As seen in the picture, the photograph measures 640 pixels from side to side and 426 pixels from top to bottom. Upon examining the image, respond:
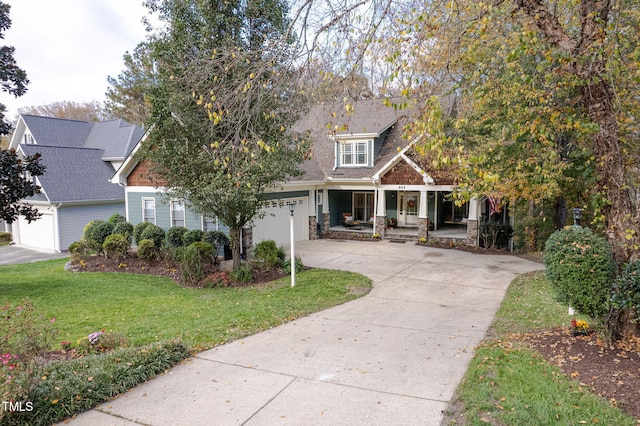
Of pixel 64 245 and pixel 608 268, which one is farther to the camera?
pixel 64 245

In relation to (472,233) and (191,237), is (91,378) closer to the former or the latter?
(191,237)

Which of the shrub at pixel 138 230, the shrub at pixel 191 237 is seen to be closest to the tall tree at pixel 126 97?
the shrub at pixel 138 230

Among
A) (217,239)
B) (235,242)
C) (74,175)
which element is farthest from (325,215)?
(74,175)

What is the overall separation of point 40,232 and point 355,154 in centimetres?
1588

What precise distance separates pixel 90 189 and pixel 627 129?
22.0m

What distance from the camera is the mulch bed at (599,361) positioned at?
14.7 feet

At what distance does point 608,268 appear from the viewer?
215 inches

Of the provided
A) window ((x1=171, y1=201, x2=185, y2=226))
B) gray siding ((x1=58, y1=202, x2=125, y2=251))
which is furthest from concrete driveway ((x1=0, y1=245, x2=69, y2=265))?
window ((x1=171, y1=201, x2=185, y2=226))

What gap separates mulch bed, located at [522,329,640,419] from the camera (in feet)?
14.7

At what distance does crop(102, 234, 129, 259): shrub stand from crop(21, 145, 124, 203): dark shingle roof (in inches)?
262

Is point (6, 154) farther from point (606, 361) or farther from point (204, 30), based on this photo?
point (606, 361)

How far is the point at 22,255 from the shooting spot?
19.1 metres

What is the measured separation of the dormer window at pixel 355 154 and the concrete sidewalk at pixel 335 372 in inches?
432

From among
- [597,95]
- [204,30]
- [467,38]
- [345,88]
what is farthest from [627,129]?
[204,30]
